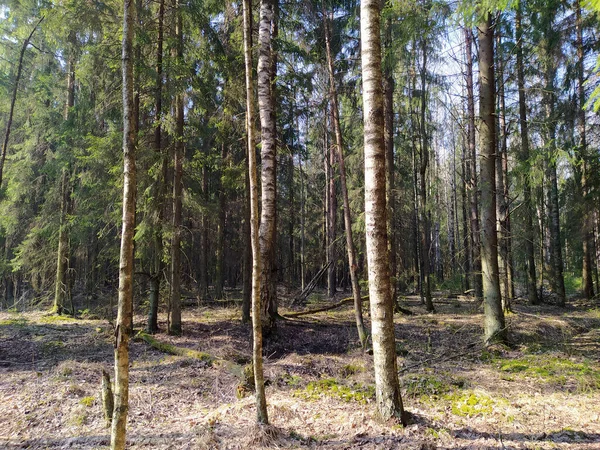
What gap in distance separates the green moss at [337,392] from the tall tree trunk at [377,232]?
1.09 metres

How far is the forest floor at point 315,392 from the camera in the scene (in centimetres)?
427

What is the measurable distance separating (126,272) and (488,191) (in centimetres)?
724

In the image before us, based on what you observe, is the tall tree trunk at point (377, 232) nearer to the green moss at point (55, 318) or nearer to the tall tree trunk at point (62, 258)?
the green moss at point (55, 318)

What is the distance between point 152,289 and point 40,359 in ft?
9.49

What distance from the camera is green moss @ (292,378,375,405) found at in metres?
5.43

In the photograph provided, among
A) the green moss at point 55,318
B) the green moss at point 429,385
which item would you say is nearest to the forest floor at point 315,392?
the green moss at point 429,385

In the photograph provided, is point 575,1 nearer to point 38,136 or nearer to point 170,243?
point 170,243

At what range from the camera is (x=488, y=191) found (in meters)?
7.80

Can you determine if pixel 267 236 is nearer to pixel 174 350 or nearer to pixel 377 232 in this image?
pixel 174 350

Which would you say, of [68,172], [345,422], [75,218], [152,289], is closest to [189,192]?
[152,289]

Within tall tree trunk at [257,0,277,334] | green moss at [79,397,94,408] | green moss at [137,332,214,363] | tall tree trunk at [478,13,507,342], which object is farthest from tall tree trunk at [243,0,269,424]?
tall tree trunk at [478,13,507,342]

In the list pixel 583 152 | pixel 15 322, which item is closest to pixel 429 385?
pixel 583 152

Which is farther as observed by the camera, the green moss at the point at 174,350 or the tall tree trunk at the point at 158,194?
the tall tree trunk at the point at 158,194

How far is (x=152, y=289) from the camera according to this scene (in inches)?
396
